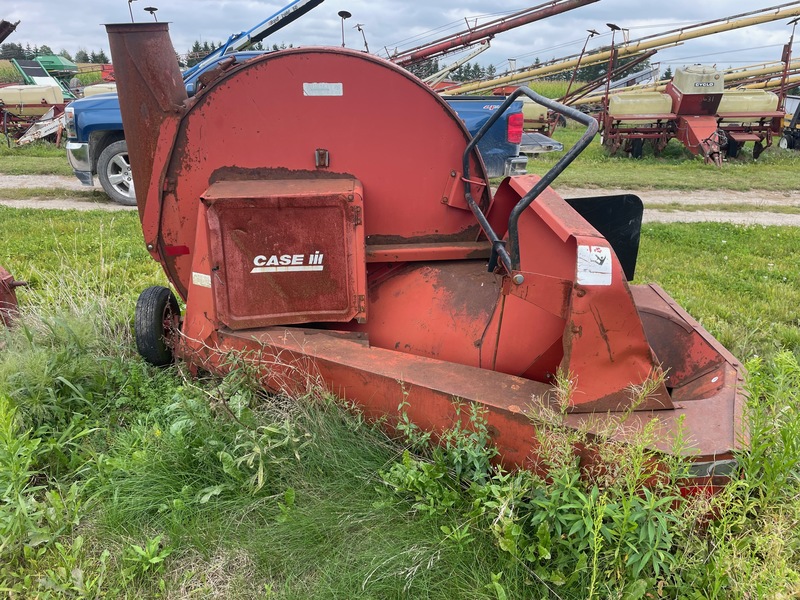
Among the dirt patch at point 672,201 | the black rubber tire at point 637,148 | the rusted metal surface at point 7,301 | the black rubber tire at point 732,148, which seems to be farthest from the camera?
the black rubber tire at point 637,148

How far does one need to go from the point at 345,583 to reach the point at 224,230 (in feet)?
5.10

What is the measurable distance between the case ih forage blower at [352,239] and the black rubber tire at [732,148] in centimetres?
1389

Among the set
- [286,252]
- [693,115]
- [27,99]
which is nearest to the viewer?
[286,252]

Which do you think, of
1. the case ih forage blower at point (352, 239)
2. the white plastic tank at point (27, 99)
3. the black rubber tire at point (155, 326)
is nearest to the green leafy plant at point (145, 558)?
the case ih forage blower at point (352, 239)

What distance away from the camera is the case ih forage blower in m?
2.47

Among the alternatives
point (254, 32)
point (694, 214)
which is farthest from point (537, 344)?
point (694, 214)

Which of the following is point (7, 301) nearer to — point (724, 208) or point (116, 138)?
point (116, 138)

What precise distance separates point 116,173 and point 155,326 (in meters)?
6.28

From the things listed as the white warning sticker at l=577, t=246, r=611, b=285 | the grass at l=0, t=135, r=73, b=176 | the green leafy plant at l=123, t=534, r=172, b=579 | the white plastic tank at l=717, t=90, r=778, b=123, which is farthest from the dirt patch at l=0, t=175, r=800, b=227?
the green leafy plant at l=123, t=534, r=172, b=579

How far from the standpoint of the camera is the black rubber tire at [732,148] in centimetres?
1456

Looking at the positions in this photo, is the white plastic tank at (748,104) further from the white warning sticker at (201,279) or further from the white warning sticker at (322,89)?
the white warning sticker at (201,279)

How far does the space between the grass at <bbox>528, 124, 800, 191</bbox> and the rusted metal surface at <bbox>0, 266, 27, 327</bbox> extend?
29.7 ft

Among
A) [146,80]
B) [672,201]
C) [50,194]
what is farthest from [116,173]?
[672,201]

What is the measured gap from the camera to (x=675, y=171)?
12.9 metres
